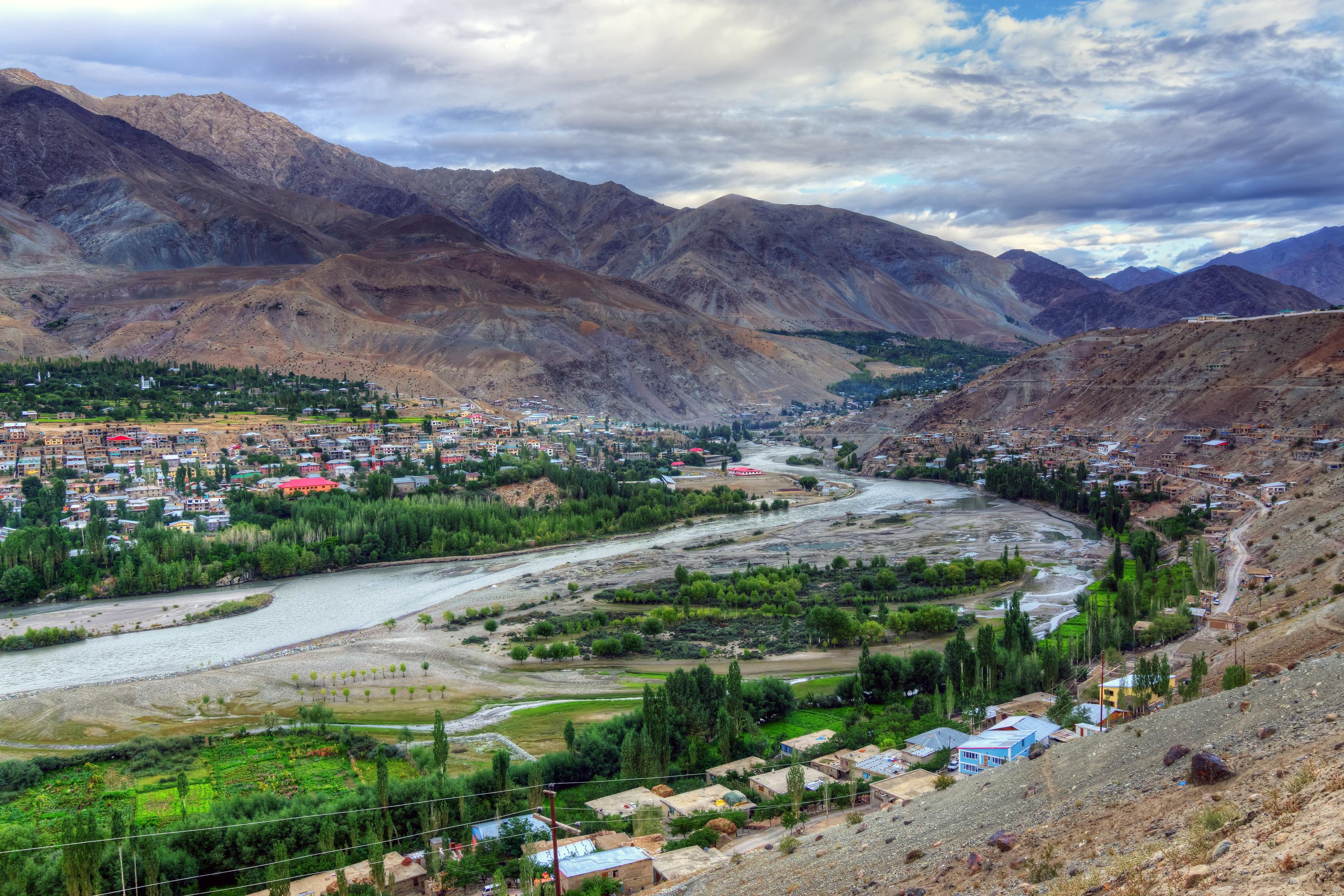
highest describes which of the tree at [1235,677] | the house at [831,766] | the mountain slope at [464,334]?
the mountain slope at [464,334]

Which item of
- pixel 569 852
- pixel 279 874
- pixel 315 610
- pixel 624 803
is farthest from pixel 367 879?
pixel 315 610

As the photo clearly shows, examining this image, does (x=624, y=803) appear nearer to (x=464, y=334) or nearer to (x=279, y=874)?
(x=279, y=874)

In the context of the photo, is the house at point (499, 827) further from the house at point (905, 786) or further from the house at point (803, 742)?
the house at point (905, 786)

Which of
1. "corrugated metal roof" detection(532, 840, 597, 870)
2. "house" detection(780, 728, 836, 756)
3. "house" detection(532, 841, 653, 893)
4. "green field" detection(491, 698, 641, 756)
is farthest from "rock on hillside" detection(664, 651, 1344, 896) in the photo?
"green field" detection(491, 698, 641, 756)

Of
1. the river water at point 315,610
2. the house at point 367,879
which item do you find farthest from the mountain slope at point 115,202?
the house at point 367,879

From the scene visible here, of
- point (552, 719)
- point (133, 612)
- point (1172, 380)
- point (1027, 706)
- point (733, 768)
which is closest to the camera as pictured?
point (733, 768)

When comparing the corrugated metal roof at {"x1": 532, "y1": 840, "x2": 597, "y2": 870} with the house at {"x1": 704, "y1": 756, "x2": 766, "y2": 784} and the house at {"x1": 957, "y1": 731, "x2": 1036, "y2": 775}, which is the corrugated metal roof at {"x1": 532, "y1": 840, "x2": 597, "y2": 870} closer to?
the house at {"x1": 704, "y1": 756, "x2": 766, "y2": 784}
